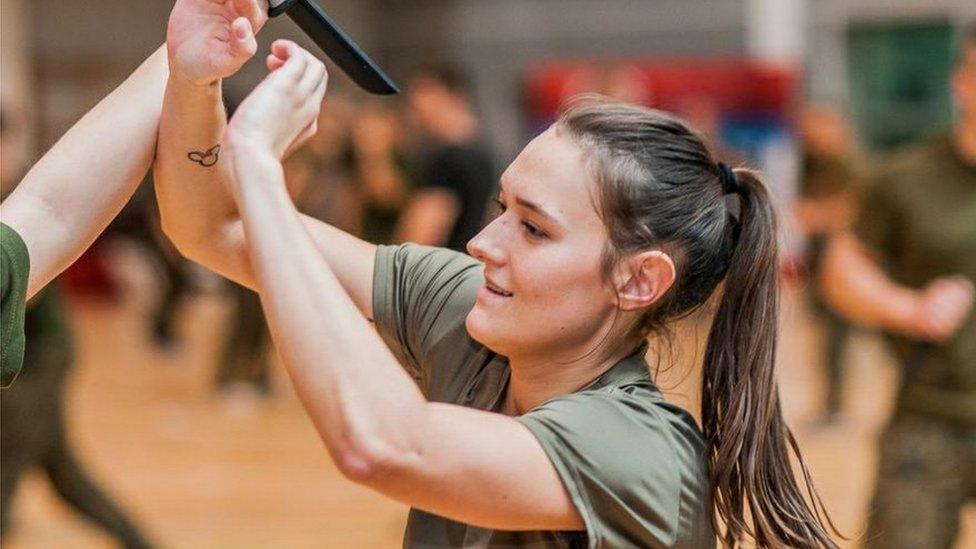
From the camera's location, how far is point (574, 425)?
4.26ft

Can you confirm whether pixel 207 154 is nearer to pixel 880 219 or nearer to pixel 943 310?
pixel 943 310

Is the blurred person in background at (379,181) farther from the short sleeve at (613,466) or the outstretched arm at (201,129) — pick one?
the short sleeve at (613,466)

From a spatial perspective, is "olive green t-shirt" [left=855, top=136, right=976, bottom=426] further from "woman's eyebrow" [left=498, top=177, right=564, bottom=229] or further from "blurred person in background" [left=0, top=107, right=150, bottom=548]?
"blurred person in background" [left=0, top=107, right=150, bottom=548]

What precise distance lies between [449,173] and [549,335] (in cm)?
350

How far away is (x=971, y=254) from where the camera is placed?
282 cm

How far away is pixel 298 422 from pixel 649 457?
200 inches

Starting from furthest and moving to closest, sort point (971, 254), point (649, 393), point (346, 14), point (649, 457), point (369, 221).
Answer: point (346, 14)
point (369, 221)
point (971, 254)
point (649, 393)
point (649, 457)

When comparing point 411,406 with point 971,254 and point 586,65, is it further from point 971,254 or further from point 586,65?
point 586,65

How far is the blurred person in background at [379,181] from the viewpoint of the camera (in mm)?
6141

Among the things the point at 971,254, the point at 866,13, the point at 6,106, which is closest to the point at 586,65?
the point at 866,13

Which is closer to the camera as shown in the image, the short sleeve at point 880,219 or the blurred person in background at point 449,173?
the short sleeve at point 880,219

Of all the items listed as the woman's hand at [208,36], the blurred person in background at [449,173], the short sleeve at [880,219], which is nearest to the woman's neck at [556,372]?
the woman's hand at [208,36]

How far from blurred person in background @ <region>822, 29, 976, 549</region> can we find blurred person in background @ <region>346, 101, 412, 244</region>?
10.9 ft

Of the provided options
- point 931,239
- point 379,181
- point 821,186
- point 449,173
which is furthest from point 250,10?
point 821,186
